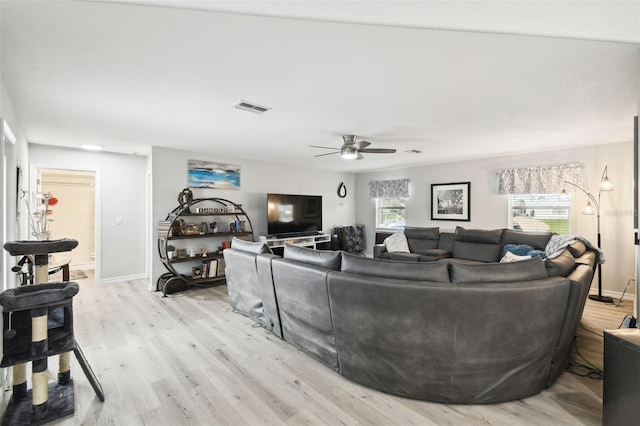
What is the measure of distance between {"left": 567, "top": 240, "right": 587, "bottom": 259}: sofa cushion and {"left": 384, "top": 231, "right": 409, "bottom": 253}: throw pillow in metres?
2.67

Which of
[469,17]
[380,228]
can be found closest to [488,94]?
[469,17]

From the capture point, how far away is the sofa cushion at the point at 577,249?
10.5 feet

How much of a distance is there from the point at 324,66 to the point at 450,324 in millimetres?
1903

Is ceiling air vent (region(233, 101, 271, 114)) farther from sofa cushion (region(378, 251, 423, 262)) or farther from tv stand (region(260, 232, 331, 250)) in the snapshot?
sofa cushion (region(378, 251, 423, 262))

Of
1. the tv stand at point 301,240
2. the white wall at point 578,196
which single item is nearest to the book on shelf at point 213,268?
the tv stand at point 301,240

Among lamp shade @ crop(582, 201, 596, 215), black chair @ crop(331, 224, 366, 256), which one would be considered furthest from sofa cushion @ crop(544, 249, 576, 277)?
black chair @ crop(331, 224, 366, 256)

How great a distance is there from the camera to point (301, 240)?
6.44 metres

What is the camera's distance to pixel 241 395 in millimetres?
2098

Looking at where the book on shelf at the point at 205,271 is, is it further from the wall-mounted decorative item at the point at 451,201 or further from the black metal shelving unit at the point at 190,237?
the wall-mounted decorative item at the point at 451,201

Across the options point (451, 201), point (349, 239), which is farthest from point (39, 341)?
point (451, 201)

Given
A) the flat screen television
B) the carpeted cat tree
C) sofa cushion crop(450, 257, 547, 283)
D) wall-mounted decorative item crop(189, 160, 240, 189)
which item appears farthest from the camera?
the flat screen television

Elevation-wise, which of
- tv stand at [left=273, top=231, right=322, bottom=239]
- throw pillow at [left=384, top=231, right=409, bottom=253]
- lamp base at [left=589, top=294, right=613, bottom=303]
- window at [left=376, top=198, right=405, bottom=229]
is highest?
window at [left=376, top=198, right=405, bottom=229]

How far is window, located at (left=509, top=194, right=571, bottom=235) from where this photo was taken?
16.1 ft

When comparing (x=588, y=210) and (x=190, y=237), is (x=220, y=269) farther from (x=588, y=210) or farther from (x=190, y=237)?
(x=588, y=210)
